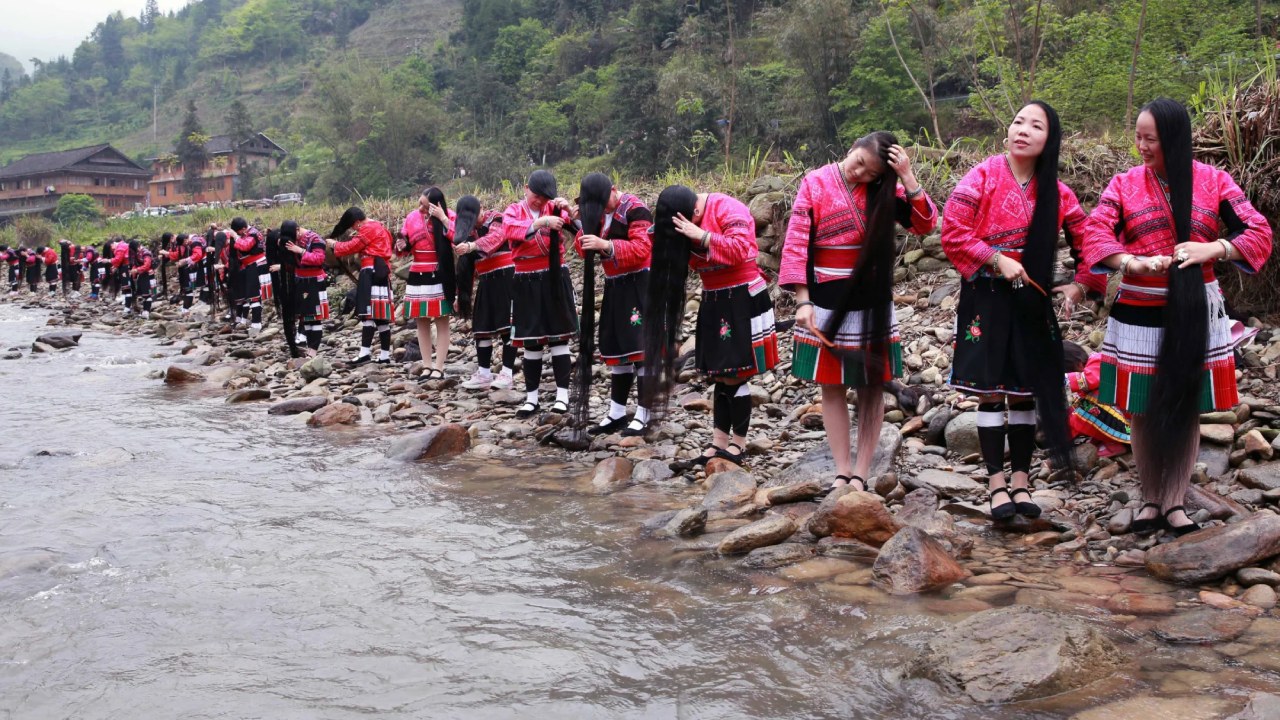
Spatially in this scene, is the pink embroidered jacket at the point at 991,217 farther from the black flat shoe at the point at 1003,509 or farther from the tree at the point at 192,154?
the tree at the point at 192,154

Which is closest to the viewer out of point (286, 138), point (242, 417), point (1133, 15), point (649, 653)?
point (649, 653)

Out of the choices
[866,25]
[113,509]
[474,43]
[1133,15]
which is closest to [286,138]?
[474,43]

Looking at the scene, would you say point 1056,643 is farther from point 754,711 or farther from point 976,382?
point 976,382

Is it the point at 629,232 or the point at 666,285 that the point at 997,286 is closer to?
the point at 666,285

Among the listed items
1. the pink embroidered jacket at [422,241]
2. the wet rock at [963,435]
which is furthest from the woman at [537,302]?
the wet rock at [963,435]

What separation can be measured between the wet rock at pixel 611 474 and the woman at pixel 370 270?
18.3 feet

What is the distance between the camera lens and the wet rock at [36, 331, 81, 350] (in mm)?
15883

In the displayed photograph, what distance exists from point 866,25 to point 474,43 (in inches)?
1148

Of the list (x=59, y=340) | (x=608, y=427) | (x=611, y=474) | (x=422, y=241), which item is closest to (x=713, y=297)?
(x=611, y=474)

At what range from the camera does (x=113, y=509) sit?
5.70 m

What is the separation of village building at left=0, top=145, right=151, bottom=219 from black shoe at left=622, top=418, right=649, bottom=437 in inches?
2332

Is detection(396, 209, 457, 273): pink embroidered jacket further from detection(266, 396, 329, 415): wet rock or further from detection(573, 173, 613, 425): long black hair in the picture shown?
detection(573, 173, 613, 425): long black hair

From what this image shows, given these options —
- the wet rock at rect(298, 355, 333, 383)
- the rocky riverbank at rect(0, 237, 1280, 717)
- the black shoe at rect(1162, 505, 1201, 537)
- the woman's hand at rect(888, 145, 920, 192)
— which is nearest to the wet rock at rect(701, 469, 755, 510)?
the rocky riverbank at rect(0, 237, 1280, 717)

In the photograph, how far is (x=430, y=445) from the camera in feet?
22.7
